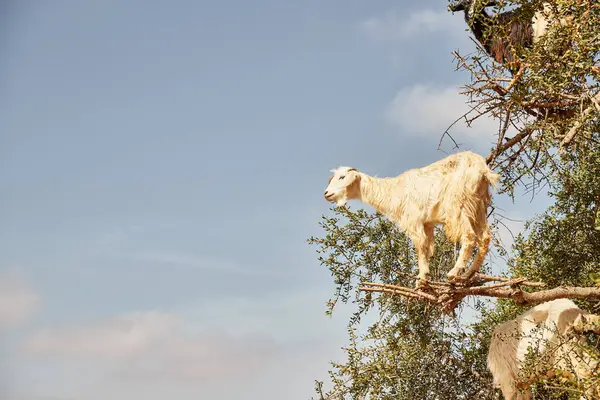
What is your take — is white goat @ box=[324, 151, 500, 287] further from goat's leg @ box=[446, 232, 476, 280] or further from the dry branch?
the dry branch

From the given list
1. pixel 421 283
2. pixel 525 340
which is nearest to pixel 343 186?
pixel 421 283

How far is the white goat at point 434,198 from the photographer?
8.62 m

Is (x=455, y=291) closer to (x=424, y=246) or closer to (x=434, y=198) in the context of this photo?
(x=424, y=246)

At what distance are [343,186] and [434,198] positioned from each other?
48.5 inches

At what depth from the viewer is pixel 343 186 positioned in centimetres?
948

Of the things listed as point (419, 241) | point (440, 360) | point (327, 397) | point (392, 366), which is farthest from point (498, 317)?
point (419, 241)

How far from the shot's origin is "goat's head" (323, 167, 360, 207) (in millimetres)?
9469

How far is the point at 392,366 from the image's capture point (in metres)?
11.2

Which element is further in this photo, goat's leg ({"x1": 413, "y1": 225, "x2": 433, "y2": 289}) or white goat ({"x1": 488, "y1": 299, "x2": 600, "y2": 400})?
white goat ({"x1": 488, "y1": 299, "x2": 600, "y2": 400})

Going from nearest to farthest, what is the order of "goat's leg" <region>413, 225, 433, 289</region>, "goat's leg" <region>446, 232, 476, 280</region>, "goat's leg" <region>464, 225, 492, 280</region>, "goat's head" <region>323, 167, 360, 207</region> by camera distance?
"goat's leg" <region>446, 232, 476, 280</region> → "goat's leg" <region>464, 225, 492, 280</region> → "goat's leg" <region>413, 225, 433, 289</region> → "goat's head" <region>323, 167, 360, 207</region>

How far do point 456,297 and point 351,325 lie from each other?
285 centimetres

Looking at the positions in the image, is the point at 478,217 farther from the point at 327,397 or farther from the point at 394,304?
the point at 327,397

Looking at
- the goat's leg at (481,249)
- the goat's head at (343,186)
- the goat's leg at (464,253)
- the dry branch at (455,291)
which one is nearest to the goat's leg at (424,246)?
the dry branch at (455,291)

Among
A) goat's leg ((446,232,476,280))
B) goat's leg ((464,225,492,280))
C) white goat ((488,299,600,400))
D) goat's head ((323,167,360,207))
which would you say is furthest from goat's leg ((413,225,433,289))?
white goat ((488,299,600,400))
